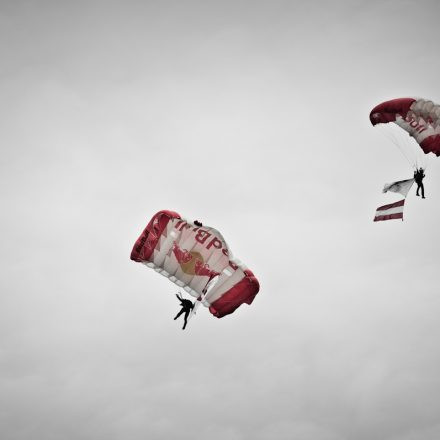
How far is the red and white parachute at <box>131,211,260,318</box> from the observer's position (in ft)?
86.1

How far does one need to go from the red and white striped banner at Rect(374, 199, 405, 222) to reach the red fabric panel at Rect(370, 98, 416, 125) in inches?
158

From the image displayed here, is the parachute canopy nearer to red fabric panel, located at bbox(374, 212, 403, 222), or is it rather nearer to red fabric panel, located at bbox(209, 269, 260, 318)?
red fabric panel, located at bbox(374, 212, 403, 222)

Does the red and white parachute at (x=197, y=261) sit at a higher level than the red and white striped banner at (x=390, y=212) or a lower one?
lower

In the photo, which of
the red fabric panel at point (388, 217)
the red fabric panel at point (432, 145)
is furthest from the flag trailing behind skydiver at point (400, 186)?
the red fabric panel at point (432, 145)

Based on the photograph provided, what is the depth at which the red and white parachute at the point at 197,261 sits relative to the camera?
26234 mm

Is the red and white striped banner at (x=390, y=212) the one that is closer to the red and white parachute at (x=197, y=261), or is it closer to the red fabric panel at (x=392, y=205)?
the red fabric panel at (x=392, y=205)

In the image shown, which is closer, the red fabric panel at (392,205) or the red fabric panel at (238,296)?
the red fabric panel at (238,296)

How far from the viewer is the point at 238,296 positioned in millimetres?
26031

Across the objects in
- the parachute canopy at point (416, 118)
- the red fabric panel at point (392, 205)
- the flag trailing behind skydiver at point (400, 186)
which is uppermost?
the parachute canopy at point (416, 118)

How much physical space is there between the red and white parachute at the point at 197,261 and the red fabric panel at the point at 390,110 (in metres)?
10.2

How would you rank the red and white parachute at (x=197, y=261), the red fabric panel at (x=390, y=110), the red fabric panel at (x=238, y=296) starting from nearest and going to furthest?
the red fabric panel at (x=238, y=296)
the red and white parachute at (x=197, y=261)
the red fabric panel at (x=390, y=110)

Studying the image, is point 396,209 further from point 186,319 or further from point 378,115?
point 186,319

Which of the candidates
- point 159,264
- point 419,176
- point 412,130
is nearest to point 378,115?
point 412,130

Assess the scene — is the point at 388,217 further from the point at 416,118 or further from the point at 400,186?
the point at 416,118
